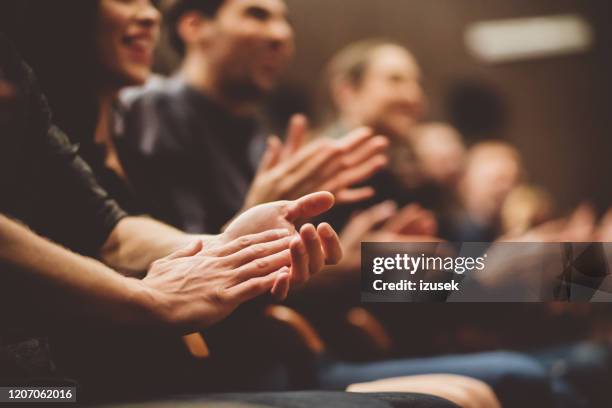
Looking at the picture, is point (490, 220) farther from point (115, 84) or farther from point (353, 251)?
point (115, 84)

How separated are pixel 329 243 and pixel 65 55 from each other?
0.41 metres

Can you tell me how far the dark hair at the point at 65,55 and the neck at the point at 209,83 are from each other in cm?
32

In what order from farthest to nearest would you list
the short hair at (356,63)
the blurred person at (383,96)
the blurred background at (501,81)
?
1. the blurred background at (501,81)
2. the short hair at (356,63)
3. the blurred person at (383,96)

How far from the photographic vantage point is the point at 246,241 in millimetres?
747

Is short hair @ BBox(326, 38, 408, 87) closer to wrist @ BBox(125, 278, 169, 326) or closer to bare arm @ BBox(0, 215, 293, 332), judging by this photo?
bare arm @ BBox(0, 215, 293, 332)

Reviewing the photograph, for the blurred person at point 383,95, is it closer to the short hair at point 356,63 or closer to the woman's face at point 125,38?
the short hair at point 356,63

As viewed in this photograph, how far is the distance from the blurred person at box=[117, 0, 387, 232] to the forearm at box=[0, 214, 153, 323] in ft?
1.08

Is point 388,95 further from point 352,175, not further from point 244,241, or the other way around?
point 244,241

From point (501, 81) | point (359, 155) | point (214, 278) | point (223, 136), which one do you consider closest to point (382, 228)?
point (359, 155)

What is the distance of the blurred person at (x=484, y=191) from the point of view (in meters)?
2.02

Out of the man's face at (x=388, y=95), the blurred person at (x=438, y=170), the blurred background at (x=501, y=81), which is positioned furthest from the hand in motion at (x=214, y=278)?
the blurred background at (x=501, y=81)

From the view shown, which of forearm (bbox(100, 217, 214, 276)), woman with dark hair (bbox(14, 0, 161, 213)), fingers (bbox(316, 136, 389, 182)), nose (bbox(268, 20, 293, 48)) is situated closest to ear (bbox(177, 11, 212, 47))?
nose (bbox(268, 20, 293, 48))

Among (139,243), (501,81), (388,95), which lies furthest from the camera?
(501,81)

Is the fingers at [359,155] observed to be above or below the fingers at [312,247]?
above
